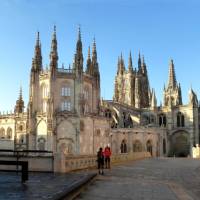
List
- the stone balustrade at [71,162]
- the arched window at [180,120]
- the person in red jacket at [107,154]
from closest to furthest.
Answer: the stone balustrade at [71,162]
the person in red jacket at [107,154]
the arched window at [180,120]

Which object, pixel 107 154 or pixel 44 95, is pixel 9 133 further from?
pixel 107 154

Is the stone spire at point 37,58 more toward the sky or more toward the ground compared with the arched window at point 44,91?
more toward the sky

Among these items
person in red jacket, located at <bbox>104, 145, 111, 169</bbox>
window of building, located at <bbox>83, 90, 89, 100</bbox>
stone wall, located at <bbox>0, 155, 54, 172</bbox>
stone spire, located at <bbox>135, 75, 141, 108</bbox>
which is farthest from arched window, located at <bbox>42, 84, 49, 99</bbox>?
stone spire, located at <bbox>135, 75, 141, 108</bbox>

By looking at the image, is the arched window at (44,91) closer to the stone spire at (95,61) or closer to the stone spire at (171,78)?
the stone spire at (95,61)

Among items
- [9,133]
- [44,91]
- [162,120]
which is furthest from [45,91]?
[162,120]

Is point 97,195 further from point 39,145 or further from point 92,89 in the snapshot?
point 92,89

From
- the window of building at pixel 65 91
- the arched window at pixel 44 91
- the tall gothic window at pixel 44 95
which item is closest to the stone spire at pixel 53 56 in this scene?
the arched window at pixel 44 91

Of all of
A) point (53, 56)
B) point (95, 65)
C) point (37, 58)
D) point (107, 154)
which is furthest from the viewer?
point (95, 65)

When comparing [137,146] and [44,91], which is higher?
[44,91]

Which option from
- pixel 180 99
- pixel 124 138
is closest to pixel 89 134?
pixel 124 138

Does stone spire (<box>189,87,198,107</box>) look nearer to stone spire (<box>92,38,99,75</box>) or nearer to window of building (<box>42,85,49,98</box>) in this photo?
stone spire (<box>92,38,99,75</box>)

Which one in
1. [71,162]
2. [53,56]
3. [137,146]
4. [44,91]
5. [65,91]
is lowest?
[137,146]

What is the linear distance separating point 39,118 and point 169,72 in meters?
61.7

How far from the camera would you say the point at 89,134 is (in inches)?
2276
